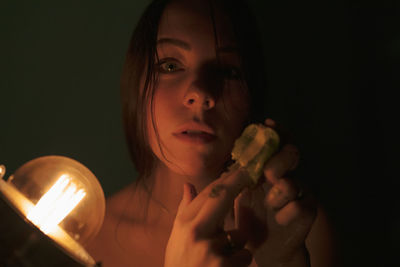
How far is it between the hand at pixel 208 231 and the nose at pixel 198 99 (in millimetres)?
159

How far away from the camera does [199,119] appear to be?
62 cm

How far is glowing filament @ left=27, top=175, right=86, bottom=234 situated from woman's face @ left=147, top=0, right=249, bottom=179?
19 cm

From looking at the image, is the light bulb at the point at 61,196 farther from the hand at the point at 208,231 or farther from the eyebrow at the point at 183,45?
the eyebrow at the point at 183,45

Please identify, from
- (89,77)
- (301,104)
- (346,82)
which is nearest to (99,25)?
(89,77)

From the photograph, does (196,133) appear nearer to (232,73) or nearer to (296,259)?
(232,73)

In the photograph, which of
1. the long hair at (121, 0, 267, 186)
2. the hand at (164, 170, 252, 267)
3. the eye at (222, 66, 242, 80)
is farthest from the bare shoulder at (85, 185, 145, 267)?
the eye at (222, 66, 242, 80)

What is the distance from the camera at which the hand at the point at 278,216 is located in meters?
0.50

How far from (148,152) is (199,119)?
26 centimetres

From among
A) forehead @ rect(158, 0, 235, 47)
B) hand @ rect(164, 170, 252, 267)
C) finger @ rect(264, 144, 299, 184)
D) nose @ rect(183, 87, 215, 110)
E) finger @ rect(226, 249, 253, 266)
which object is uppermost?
forehead @ rect(158, 0, 235, 47)

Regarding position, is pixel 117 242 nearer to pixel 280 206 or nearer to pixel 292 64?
pixel 280 206

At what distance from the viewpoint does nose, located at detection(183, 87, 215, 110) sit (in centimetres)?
60

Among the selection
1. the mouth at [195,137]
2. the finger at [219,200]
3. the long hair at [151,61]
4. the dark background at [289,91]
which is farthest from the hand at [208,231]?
the dark background at [289,91]

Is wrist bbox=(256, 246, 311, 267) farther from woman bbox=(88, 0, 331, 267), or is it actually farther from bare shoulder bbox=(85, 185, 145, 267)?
bare shoulder bbox=(85, 185, 145, 267)

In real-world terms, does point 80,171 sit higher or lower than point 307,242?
higher
